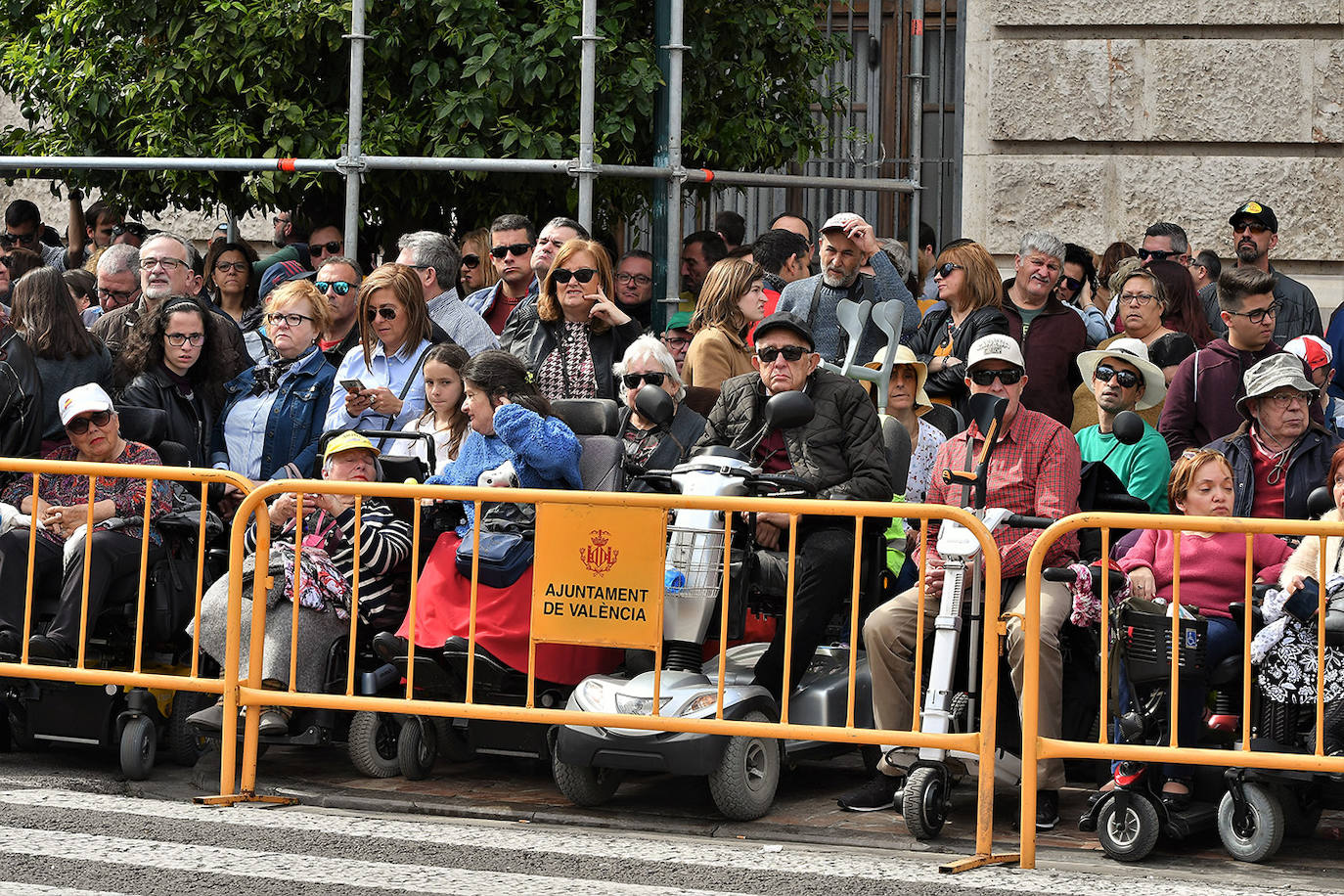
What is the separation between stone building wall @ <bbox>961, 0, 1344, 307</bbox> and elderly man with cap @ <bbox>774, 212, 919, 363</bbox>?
97.9 inches

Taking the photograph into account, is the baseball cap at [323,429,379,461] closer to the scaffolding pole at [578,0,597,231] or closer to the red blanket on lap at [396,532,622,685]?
the red blanket on lap at [396,532,622,685]

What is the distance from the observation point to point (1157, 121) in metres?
11.6

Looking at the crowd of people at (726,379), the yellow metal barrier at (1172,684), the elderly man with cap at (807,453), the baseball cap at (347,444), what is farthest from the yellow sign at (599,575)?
the yellow metal barrier at (1172,684)

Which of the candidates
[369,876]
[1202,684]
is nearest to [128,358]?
[369,876]

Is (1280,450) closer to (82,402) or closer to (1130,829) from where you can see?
(1130,829)

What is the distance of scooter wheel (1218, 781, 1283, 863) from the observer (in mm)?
6602

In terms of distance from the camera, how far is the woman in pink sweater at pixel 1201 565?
22.7 ft

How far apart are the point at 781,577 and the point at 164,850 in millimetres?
2421

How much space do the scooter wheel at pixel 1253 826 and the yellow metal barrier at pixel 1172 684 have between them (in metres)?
0.17

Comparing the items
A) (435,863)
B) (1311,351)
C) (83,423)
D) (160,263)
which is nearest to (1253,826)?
(1311,351)

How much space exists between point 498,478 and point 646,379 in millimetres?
839

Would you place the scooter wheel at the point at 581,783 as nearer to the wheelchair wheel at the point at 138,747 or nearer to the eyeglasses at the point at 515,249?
the wheelchair wheel at the point at 138,747

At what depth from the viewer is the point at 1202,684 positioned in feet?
22.6

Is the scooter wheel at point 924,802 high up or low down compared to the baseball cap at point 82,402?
down
